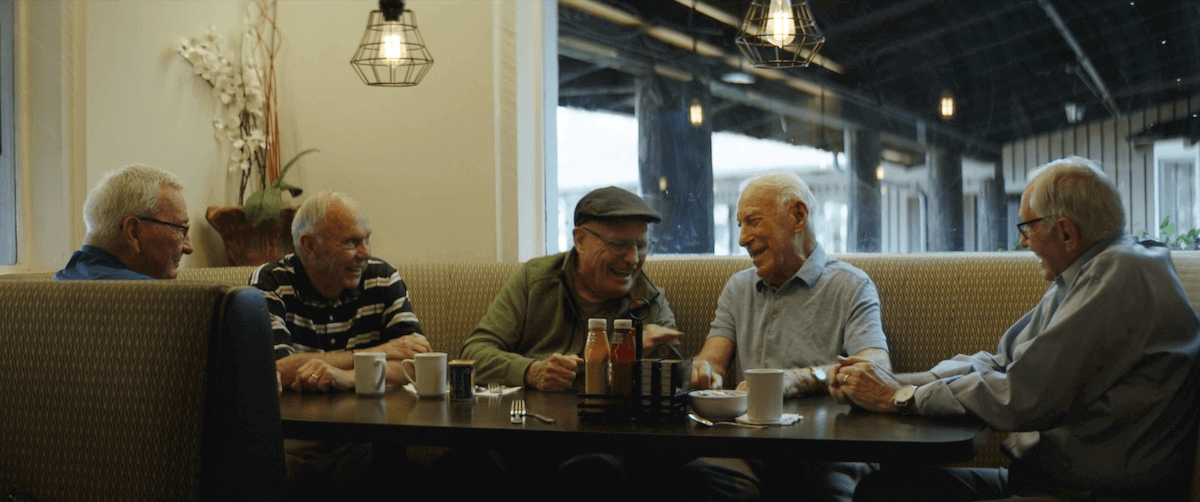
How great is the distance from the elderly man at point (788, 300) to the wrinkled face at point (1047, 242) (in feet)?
1.68

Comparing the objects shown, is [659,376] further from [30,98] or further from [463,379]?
[30,98]

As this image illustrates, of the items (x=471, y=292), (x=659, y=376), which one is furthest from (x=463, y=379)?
(x=471, y=292)

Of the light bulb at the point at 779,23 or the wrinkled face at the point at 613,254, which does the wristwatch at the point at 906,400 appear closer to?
the wrinkled face at the point at 613,254

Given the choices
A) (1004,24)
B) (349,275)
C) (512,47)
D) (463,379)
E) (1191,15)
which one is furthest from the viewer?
(512,47)

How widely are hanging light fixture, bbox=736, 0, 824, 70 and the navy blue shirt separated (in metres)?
1.75

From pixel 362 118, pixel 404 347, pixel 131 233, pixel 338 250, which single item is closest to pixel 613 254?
pixel 404 347

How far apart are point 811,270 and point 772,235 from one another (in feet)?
0.45

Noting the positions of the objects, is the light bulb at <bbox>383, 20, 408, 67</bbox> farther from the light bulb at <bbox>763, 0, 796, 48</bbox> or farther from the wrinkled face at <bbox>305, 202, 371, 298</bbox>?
the light bulb at <bbox>763, 0, 796, 48</bbox>

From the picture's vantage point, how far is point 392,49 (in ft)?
10.1

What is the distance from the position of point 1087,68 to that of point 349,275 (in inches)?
93.8

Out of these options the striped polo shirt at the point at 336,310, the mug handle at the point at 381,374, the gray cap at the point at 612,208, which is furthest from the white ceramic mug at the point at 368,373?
the gray cap at the point at 612,208

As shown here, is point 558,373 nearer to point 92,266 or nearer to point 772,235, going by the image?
→ point 772,235

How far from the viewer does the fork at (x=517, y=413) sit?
188cm

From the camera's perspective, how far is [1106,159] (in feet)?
10.6
